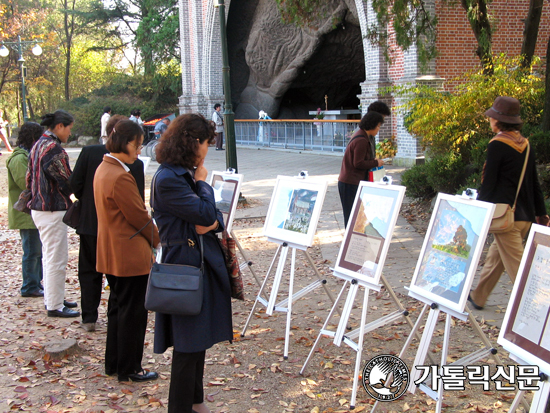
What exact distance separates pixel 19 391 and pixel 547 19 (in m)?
16.8

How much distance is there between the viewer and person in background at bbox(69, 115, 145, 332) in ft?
16.2

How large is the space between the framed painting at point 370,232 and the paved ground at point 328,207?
5.51 feet

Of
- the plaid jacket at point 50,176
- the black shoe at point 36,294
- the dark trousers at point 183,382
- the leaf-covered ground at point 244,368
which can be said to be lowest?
the leaf-covered ground at point 244,368

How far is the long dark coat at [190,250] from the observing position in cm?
316

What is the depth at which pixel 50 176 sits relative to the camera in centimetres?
532

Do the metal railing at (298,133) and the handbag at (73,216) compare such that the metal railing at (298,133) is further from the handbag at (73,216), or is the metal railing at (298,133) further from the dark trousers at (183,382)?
the dark trousers at (183,382)

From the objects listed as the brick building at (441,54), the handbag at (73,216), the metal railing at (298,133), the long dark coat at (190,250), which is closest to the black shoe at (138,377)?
the long dark coat at (190,250)

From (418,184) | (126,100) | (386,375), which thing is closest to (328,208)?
(418,184)

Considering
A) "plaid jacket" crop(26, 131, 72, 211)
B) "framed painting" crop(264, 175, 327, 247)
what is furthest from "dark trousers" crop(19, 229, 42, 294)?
"framed painting" crop(264, 175, 327, 247)

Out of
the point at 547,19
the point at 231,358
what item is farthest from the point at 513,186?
the point at 547,19

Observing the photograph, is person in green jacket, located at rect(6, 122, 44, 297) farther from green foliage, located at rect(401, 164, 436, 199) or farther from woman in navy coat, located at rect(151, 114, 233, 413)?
green foliage, located at rect(401, 164, 436, 199)

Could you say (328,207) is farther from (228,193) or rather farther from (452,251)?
(452,251)

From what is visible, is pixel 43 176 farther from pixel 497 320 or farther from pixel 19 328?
pixel 497 320

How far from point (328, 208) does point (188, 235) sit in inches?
302
